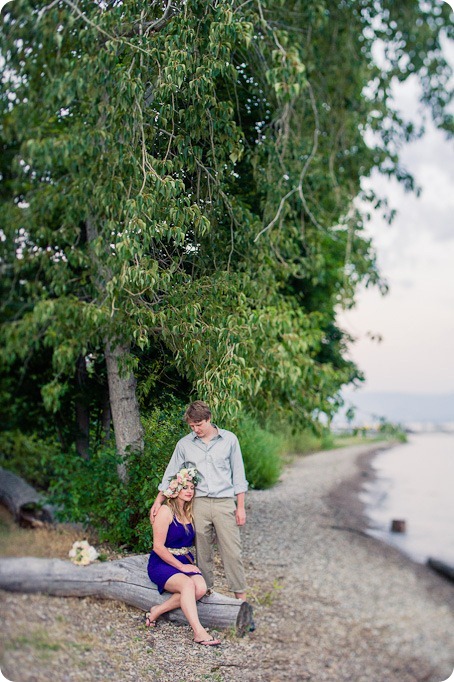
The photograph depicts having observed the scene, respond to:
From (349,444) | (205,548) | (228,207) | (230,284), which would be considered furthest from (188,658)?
(349,444)

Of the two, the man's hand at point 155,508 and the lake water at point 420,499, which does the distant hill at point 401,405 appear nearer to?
the man's hand at point 155,508

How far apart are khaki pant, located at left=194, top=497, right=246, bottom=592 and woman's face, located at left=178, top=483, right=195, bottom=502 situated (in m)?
0.03

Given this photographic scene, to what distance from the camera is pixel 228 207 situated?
3.24 m

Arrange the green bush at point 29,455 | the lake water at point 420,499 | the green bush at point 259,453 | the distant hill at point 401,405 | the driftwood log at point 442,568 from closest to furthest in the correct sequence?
1. the green bush at point 29,455
2. the green bush at point 259,453
3. the distant hill at point 401,405
4. the driftwood log at point 442,568
5. the lake water at point 420,499

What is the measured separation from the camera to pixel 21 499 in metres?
3.02

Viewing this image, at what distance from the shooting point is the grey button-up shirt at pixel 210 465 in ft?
9.44

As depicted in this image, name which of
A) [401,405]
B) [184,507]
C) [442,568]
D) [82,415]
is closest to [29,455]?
[82,415]

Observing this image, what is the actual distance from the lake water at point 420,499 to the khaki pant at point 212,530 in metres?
3.14

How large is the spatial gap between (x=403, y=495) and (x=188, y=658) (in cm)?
495

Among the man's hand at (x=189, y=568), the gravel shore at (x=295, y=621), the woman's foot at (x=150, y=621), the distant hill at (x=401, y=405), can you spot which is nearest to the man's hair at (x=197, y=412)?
the man's hand at (x=189, y=568)

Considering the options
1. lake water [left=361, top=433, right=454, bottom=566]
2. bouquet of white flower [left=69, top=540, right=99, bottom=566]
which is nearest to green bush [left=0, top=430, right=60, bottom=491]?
bouquet of white flower [left=69, top=540, right=99, bottom=566]

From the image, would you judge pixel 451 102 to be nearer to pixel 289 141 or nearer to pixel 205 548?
pixel 289 141

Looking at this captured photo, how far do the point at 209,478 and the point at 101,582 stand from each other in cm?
67

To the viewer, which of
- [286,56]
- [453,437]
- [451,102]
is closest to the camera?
[286,56]
